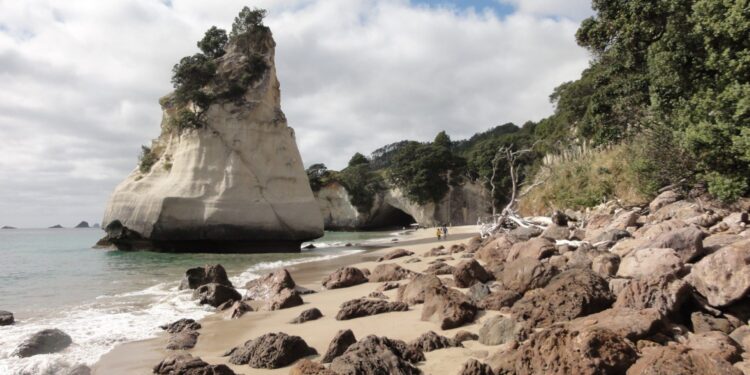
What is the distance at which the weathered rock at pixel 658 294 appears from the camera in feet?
14.9

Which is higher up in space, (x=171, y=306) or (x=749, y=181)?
(x=749, y=181)

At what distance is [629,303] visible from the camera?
188 inches

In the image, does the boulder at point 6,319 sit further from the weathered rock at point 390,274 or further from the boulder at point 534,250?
the boulder at point 534,250

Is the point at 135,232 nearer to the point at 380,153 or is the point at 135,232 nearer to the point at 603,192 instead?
the point at 603,192

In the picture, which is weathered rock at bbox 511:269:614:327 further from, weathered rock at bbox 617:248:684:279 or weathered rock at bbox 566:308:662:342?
weathered rock at bbox 617:248:684:279

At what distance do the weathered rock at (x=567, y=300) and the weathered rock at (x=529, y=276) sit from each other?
106cm

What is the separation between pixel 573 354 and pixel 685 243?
3520mm

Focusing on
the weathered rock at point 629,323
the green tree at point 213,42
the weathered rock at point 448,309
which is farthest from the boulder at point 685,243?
the green tree at point 213,42

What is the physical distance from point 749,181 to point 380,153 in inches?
4034

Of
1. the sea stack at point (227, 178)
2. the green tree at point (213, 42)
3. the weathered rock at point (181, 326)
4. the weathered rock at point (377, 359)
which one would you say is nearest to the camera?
the weathered rock at point (377, 359)

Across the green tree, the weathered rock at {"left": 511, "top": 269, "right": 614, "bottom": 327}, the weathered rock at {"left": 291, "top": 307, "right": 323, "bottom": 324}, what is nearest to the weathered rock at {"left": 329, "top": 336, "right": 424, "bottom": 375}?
the weathered rock at {"left": 511, "top": 269, "right": 614, "bottom": 327}

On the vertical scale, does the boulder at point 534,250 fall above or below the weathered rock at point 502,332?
above

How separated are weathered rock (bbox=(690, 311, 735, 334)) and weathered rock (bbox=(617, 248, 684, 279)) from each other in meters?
0.83

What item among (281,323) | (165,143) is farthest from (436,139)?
(281,323)
